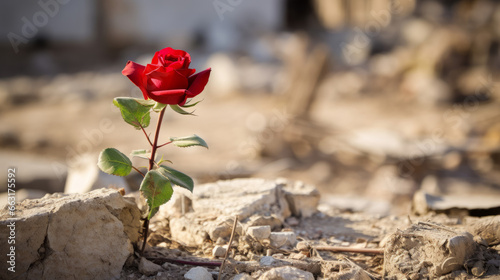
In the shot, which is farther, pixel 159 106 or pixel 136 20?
pixel 136 20

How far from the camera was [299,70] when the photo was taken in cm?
659

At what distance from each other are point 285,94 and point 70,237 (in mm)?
5678

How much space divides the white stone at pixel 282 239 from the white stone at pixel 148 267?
47 cm

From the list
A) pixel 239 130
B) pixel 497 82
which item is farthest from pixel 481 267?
pixel 497 82

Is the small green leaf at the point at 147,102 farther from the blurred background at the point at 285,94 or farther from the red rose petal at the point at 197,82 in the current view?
the blurred background at the point at 285,94

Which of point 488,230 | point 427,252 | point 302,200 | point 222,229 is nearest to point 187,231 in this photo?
point 222,229

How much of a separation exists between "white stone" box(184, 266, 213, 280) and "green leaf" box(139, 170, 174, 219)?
266 millimetres

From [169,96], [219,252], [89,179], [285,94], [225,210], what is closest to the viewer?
[169,96]

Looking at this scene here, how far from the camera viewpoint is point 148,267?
1.59 metres

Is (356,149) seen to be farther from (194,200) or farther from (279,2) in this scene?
(279,2)

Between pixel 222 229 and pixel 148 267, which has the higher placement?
pixel 222 229

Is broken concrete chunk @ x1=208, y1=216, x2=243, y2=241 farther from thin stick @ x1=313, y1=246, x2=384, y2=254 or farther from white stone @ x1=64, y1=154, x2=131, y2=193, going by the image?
white stone @ x1=64, y1=154, x2=131, y2=193

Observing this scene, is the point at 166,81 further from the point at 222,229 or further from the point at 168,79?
the point at 222,229

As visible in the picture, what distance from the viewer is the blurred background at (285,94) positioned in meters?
5.06
